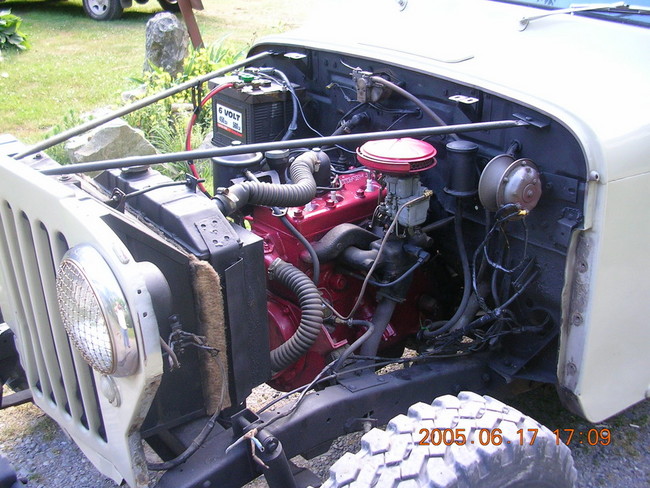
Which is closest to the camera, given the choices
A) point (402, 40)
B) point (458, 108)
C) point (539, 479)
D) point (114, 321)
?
point (114, 321)

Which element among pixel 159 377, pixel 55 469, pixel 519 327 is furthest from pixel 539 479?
pixel 55 469

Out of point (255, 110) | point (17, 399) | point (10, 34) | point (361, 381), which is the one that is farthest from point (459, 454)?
→ point (10, 34)

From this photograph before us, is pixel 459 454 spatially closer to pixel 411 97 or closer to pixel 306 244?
pixel 306 244

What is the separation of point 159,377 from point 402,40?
6.03 feet

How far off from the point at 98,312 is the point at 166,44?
23.3 ft

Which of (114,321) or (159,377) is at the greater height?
(114,321)

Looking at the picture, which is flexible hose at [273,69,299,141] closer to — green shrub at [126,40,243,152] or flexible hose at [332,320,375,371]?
flexible hose at [332,320,375,371]

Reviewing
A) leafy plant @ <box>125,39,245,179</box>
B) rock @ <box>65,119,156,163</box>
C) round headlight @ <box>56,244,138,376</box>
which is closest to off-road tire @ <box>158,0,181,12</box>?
leafy plant @ <box>125,39,245,179</box>

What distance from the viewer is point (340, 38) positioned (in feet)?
9.87

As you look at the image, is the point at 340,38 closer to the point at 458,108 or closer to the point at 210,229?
the point at 458,108

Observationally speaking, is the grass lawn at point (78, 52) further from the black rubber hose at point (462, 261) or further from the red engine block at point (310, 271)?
the black rubber hose at point (462, 261)

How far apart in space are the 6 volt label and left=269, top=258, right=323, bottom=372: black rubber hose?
914 mm

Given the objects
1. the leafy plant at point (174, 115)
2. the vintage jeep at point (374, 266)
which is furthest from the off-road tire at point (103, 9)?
the vintage jeep at point (374, 266)

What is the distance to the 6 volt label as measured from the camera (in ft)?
10.1
